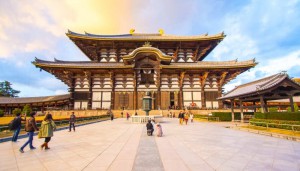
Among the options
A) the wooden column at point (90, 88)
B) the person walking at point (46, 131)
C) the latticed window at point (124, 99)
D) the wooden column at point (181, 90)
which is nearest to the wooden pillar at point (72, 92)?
the wooden column at point (90, 88)

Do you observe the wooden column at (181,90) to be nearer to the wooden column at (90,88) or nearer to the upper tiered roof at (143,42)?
the upper tiered roof at (143,42)

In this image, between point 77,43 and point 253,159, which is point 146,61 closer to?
point 77,43

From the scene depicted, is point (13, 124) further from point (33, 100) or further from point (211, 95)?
point (33, 100)

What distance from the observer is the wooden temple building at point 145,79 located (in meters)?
28.2

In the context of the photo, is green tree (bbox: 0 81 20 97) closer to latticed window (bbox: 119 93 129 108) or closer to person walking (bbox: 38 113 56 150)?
latticed window (bbox: 119 93 129 108)

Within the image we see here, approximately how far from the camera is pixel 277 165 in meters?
4.45

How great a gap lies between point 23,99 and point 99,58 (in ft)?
65.6

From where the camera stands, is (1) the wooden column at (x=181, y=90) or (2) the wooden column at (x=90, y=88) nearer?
(2) the wooden column at (x=90, y=88)

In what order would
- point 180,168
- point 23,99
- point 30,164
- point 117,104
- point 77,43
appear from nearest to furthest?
point 180,168 → point 30,164 → point 117,104 → point 77,43 → point 23,99

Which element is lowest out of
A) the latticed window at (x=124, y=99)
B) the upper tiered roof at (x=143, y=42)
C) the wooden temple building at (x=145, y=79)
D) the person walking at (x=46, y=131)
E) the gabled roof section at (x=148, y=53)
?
the person walking at (x=46, y=131)

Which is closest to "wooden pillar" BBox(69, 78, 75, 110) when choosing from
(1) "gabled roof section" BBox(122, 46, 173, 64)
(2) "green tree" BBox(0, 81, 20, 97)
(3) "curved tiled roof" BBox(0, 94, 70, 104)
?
(3) "curved tiled roof" BBox(0, 94, 70, 104)

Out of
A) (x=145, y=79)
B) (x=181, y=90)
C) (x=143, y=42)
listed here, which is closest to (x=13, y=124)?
(x=145, y=79)

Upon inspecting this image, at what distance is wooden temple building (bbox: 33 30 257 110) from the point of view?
28.2 meters

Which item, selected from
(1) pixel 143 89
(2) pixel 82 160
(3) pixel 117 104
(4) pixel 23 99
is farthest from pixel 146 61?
(4) pixel 23 99
